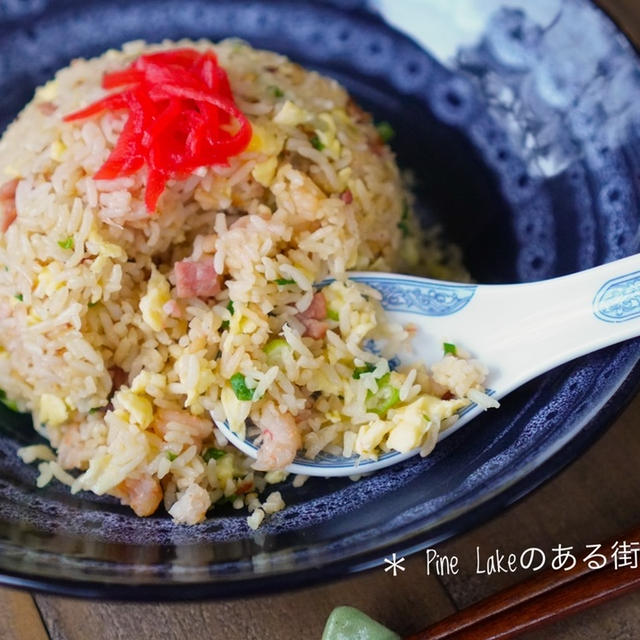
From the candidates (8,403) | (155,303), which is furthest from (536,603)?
(8,403)

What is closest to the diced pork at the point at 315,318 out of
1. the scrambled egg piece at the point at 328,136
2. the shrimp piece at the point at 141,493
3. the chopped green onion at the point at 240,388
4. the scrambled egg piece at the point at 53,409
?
the chopped green onion at the point at 240,388

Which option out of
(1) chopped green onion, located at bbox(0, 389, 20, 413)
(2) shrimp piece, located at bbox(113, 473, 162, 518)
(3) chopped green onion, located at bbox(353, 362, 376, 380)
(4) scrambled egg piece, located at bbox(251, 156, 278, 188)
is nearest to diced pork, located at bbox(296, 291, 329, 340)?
(3) chopped green onion, located at bbox(353, 362, 376, 380)

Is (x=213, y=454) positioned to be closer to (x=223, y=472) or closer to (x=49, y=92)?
(x=223, y=472)

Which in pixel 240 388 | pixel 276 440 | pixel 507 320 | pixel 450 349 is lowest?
pixel 276 440

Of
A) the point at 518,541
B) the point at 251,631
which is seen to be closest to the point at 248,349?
the point at 251,631

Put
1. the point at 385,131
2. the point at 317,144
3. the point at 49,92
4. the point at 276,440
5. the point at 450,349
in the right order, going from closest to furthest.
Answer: the point at 276,440, the point at 450,349, the point at 317,144, the point at 49,92, the point at 385,131

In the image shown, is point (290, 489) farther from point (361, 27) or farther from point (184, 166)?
point (361, 27)
